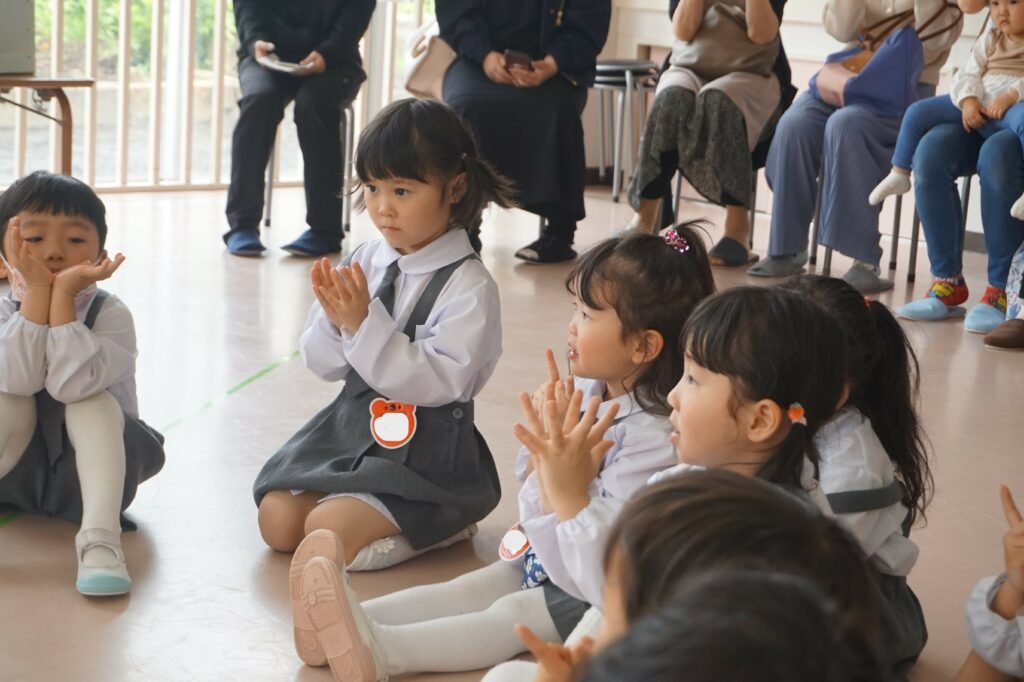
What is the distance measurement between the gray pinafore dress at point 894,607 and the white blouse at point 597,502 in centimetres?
22

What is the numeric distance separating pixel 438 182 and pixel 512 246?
259cm

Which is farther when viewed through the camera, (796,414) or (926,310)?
(926,310)

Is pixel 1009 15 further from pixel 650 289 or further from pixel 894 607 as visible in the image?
pixel 894 607

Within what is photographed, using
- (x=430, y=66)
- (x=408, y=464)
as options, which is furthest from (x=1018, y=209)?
(x=408, y=464)

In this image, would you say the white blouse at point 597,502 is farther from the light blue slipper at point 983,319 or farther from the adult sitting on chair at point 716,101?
the adult sitting on chair at point 716,101

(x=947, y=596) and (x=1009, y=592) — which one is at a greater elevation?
(x=1009, y=592)

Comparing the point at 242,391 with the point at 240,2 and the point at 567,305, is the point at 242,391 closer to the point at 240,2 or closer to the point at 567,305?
the point at 567,305

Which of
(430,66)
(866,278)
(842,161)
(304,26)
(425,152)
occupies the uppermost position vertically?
(304,26)

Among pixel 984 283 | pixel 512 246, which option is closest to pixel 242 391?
pixel 512 246

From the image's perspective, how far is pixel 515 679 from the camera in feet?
4.67

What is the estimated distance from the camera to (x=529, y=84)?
4121mm

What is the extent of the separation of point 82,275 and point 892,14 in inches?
109

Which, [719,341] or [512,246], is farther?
[512,246]

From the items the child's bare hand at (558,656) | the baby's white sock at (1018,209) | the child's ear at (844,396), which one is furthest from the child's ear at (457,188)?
the baby's white sock at (1018,209)
